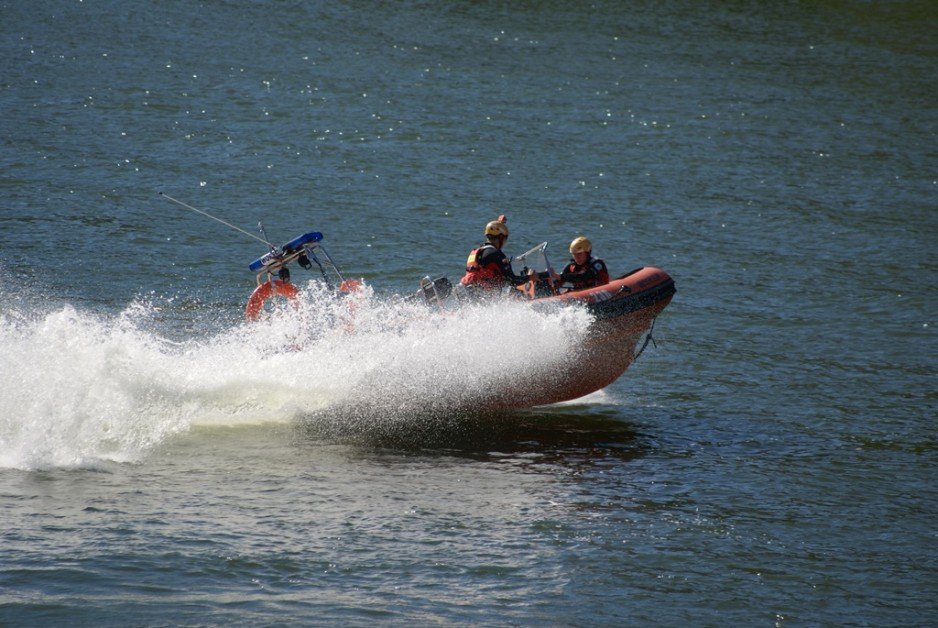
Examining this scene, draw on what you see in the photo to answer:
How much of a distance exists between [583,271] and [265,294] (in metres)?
3.19

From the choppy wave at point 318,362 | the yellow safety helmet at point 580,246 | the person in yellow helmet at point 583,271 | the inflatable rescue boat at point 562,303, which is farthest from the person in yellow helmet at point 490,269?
the yellow safety helmet at point 580,246

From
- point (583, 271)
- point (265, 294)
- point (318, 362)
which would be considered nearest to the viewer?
point (318, 362)

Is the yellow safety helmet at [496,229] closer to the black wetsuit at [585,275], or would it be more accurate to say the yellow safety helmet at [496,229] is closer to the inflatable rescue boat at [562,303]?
the inflatable rescue boat at [562,303]

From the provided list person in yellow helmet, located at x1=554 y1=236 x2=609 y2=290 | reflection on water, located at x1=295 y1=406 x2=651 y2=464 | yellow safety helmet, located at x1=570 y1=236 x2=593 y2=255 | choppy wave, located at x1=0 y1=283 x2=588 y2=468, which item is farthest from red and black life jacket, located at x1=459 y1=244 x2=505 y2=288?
reflection on water, located at x1=295 y1=406 x2=651 y2=464

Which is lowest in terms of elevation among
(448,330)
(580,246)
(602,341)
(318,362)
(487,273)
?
(602,341)

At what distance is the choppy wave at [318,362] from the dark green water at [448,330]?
0.11 feet

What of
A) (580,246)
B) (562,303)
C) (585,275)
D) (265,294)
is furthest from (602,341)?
(265,294)

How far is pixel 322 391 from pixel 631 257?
28.4 feet

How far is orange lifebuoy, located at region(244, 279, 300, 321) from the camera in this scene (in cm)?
1156

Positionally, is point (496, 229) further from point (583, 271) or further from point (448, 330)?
point (448, 330)

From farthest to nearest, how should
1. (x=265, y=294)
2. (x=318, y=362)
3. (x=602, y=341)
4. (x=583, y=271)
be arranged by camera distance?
1. (x=583, y=271)
2. (x=265, y=294)
3. (x=602, y=341)
4. (x=318, y=362)

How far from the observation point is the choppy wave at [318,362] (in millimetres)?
10367

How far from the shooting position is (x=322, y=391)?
36.3 ft

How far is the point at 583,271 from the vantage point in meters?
11.7
